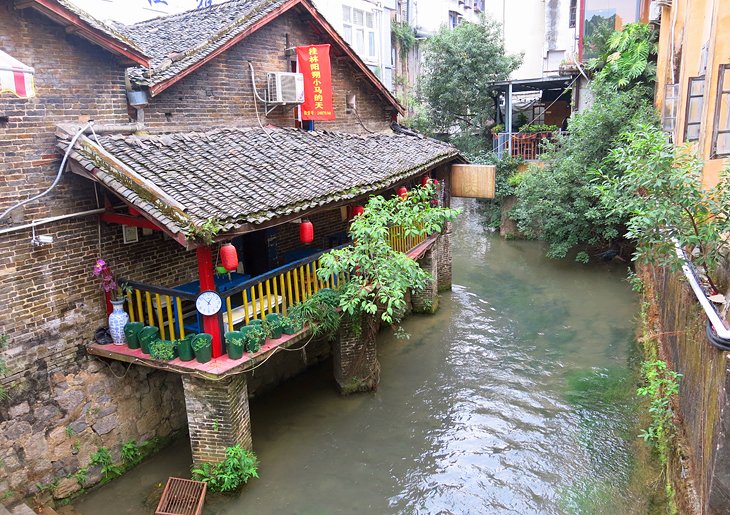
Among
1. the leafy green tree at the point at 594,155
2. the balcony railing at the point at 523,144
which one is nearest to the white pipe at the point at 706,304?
the leafy green tree at the point at 594,155

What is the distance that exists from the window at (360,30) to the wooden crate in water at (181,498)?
707 inches

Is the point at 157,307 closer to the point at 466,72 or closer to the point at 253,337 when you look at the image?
the point at 253,337

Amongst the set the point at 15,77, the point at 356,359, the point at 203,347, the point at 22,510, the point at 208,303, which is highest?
the point at 15,77

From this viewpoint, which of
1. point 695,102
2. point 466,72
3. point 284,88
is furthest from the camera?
point 466,72

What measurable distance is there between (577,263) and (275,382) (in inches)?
503

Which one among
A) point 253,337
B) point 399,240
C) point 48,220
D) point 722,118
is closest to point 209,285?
point 253,337

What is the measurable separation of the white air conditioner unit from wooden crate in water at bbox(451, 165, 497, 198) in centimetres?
657

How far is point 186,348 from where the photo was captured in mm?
7809

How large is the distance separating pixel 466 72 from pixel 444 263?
1065 centimetres

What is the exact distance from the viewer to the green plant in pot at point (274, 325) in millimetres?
8711

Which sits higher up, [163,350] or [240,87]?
[240,87]

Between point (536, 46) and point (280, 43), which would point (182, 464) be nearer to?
point (280, 43)

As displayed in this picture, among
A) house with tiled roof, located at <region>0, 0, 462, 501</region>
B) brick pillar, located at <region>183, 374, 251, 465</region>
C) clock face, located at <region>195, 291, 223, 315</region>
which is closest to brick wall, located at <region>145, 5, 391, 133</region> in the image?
house with tiled roof, located at <region>0, 0, 462, 501</region>

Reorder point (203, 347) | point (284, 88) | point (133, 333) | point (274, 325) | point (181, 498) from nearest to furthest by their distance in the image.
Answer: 1. point (203, 347)
2. point (181, 498)
3. point (133, 333)
4. point (274, 325)
5. point (284, 88)
